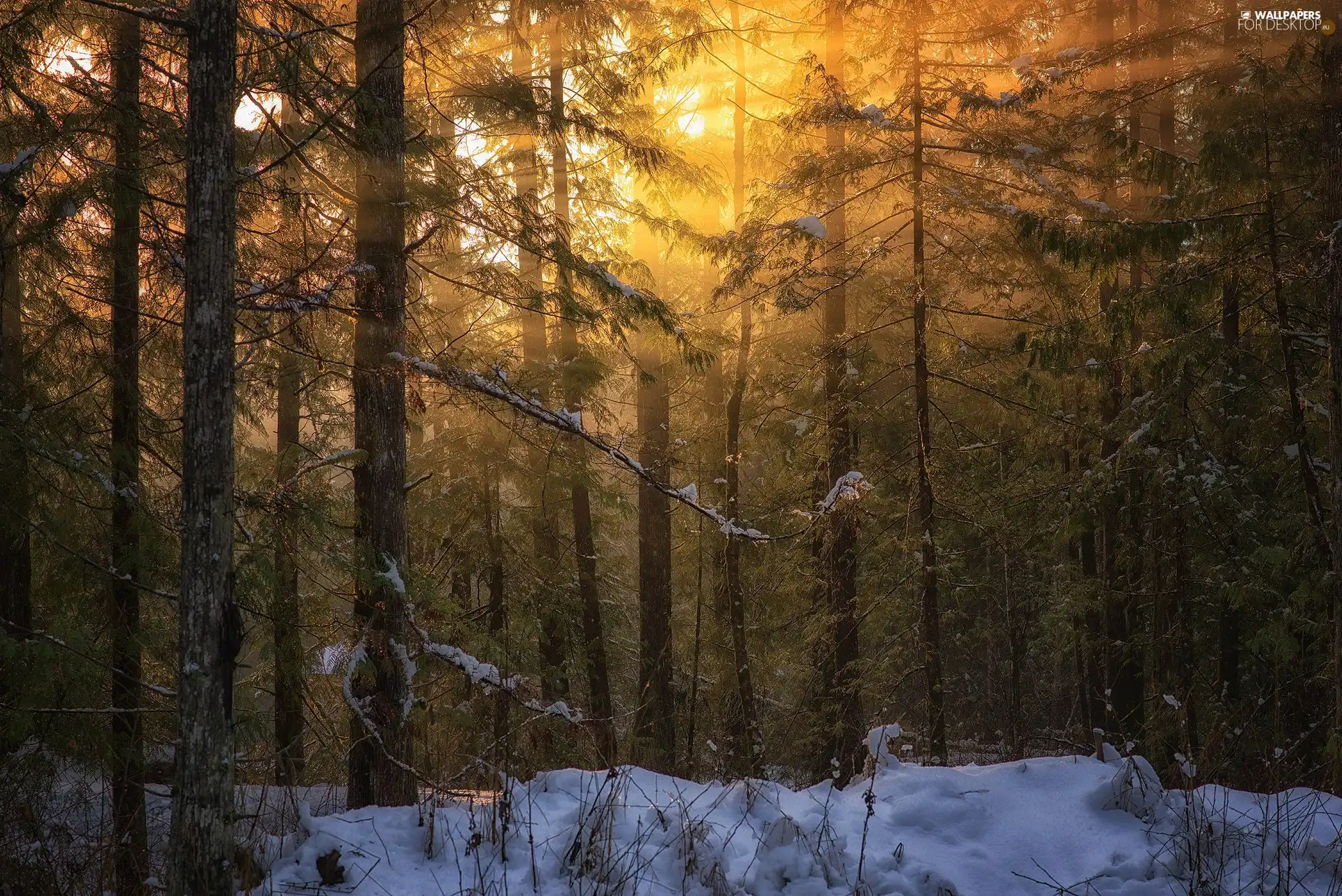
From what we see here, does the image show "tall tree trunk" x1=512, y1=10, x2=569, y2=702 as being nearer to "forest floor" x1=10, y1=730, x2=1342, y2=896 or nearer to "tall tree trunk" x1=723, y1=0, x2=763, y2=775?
"tall tree trunk" x1=723, y1=0, x2=763, y2=775

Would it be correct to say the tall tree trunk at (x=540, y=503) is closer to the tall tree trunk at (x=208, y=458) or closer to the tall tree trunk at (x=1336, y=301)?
the tall tree trunk at (x=208, y=458)

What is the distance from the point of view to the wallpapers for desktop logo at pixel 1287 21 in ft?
28.6

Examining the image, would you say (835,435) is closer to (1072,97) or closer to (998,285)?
(998,285)

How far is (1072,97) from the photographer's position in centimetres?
1189

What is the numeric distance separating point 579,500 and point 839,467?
4678mm

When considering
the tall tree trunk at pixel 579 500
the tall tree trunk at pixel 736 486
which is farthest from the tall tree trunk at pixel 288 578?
the tall tree trunk at pixel 736 486

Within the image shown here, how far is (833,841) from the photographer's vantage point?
5.18m

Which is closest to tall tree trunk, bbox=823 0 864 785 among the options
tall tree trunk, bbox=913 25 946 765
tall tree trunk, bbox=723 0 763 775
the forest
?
the forest

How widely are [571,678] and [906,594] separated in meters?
6.82

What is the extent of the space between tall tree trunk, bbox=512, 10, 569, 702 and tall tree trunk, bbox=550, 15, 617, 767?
0.39 metres

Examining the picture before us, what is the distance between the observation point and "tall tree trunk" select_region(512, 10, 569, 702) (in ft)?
43.5

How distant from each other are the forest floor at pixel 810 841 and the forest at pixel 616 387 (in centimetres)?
14

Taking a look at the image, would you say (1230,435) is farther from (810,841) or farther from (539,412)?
(539,412)

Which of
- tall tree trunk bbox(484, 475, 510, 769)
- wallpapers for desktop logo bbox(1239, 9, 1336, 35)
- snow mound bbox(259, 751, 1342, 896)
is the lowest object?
snow mound bbox(259, 751, 1342, 896)
